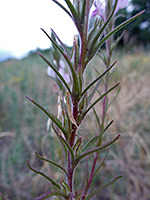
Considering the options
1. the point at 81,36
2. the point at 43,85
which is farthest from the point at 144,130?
the point at 81,36

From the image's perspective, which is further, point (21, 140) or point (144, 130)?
point (144, 130)

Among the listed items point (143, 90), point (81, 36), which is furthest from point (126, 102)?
point (81, 36)

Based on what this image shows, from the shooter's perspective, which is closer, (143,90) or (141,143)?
(141,143)

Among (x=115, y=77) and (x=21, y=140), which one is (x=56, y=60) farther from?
(x=115, y=77)

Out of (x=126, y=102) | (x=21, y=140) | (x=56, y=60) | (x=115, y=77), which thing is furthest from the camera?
(x=115, y=77)

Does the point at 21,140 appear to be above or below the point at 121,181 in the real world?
above

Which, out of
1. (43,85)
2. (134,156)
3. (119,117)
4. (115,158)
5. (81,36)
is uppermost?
(43,85)

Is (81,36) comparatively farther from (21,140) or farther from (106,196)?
(21,140)

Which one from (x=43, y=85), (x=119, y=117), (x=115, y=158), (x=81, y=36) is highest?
(x=43, y=85)

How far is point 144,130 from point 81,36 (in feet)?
7.15

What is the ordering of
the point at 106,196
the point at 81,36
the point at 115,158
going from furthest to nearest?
the point at 115,158 → the point at 106,196 → the point at 81,36

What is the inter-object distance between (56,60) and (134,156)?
1595mm

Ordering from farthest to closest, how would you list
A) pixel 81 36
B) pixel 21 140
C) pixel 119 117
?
1. pixel 119 117
2. pixel 21 140
3. pixel 81 36

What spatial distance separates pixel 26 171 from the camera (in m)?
1.82
